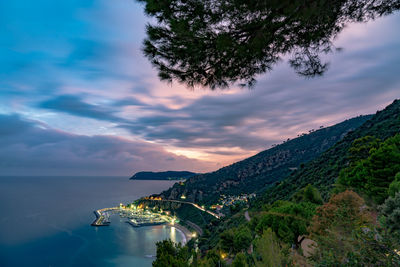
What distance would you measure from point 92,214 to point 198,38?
88.8 meters

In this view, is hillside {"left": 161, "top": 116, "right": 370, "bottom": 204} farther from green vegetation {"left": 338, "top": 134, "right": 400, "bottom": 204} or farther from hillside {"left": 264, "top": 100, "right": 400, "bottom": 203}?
green vegetation {"left": 338, "top": 134, "right": 400, "bottom": 204}

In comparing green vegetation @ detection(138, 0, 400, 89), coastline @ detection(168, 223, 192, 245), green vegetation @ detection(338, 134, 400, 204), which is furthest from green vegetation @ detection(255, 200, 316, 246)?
coastline @ detection(168, 223, 192, 245)

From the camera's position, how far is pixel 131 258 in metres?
40.1

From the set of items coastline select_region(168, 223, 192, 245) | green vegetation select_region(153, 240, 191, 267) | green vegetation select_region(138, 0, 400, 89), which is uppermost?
green vegetation select_region(138, 0, 400, 89)

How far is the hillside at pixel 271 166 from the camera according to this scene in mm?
54125

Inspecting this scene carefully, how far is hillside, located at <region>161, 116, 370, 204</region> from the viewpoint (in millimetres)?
54125

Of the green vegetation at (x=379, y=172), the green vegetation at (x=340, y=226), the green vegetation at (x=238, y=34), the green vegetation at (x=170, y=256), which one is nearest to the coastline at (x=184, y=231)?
the green vegetation at (x=340, y=226)

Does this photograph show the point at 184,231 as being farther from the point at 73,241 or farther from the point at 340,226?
the point at 340,226

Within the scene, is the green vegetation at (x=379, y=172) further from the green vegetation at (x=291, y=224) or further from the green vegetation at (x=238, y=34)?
the green vegetation at (x=238, y=34)

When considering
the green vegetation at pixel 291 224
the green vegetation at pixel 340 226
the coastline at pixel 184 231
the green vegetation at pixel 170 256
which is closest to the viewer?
the green vegetation at pixel 340 226

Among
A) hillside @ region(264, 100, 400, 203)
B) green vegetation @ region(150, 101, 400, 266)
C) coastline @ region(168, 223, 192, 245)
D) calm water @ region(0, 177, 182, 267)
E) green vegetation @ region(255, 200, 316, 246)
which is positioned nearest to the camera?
green vegetation @ region(150, 101, 400, 266)

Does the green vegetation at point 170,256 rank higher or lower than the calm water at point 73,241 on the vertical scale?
higher

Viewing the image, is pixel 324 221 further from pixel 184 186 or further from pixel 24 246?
pixel 184 186

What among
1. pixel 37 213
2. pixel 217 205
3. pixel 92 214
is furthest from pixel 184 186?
pixel 37 213
